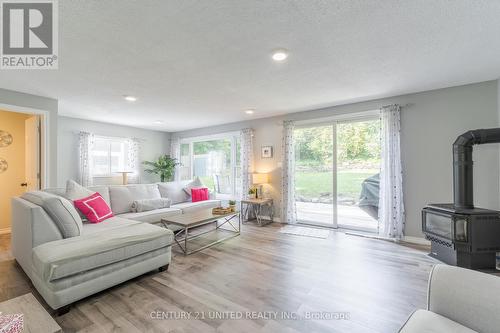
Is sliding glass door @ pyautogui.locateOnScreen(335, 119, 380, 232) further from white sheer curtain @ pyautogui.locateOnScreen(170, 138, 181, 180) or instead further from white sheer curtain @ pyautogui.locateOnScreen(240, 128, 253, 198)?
white sheer curtain @ pyautogui.locateOnScreen(170, 138, 181, 180)

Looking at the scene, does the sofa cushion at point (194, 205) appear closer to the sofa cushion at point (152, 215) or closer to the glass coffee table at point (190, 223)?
the sofa cushion at point (152, 215)

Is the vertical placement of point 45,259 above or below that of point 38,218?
below

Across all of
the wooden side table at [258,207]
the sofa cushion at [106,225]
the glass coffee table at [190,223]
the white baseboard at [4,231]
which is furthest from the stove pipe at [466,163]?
the white baseboard at [4,231]

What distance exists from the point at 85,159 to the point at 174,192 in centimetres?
232

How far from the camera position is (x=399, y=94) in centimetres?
363

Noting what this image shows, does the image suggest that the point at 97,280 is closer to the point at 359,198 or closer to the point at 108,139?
the point at 359,198

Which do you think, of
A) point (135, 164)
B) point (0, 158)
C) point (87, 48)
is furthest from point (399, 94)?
point (0, 158)

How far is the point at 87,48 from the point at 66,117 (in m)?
3.83

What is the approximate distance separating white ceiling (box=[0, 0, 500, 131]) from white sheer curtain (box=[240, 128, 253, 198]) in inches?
60.0

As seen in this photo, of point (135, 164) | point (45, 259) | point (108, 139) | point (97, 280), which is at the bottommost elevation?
point (97, 280)

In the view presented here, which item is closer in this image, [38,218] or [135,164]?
[38,218]

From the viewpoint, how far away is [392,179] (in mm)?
3623

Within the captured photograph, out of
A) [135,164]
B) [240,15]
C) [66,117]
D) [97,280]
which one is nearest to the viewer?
[240,15]

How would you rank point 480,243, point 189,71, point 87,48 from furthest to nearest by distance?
point 189,71
point 480,243
point 87,48
